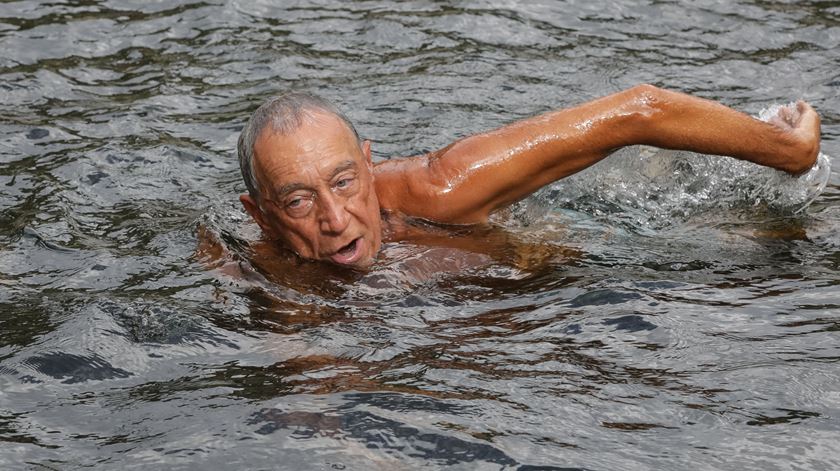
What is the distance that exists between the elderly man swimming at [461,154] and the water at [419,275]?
237mm

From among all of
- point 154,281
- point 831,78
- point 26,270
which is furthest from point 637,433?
point 831,78

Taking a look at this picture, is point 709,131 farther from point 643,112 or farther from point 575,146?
point 575,146

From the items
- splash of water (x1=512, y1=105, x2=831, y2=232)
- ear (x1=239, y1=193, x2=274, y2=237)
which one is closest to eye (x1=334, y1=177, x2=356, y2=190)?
ear (x1=239, y1=193, x2=274, y2=237)

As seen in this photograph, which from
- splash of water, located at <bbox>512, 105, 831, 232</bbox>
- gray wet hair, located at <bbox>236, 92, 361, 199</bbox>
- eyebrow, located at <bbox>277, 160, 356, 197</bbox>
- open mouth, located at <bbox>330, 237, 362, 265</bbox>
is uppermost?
gray wet hair, located at <bbox>236, 92, 361, 199</bbox>

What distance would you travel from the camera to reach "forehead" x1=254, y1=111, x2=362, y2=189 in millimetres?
5980

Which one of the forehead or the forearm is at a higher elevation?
the forearm

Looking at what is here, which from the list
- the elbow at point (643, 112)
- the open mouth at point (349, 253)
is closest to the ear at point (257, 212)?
the open mouth at point (349, 253)

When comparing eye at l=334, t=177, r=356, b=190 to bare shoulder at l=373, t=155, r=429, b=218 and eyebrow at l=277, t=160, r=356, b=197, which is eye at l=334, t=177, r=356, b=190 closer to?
eyebrow at l=277, t=160, r=356, b=197

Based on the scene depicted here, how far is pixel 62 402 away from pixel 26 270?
1.78 m

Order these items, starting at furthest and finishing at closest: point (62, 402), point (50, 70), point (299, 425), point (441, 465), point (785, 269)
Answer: point (50, 70)
point (785, 269)
point (62, 402)
point (299, 425)
point (441, 465)

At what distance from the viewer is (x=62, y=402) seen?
4.93 metres

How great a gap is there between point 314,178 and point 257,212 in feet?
2.14

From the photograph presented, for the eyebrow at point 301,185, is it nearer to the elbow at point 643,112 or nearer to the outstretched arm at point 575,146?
the outstretched arm at point 575,146

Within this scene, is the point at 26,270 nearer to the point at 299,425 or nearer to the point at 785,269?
the point at 299,425
